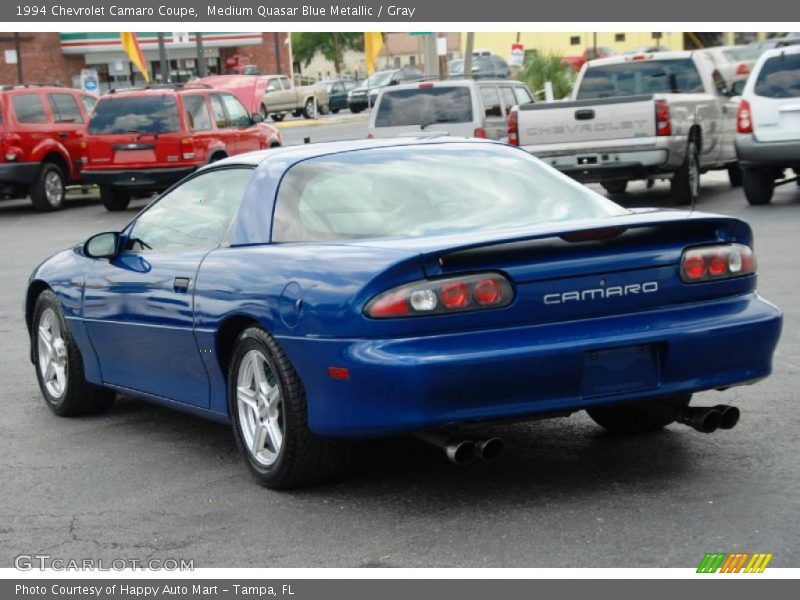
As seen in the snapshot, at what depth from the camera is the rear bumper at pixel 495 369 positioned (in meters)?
5.18

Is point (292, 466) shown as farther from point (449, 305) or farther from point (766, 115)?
point (766, 115)

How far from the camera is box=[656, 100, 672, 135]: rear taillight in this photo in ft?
56.9

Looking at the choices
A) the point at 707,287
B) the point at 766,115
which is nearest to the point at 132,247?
the point at 707,287

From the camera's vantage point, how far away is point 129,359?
7.02 metres

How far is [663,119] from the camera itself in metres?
17.3

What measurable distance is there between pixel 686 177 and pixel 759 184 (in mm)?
880

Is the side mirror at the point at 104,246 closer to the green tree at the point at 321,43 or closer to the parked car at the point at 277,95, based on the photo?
the parked car at the point at 277,95

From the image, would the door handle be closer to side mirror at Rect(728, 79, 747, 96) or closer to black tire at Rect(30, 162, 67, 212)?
side mirror at Rect(728, 79, 747, 96)

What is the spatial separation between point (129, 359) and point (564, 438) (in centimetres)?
208

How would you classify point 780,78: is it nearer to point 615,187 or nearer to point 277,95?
point 615,187

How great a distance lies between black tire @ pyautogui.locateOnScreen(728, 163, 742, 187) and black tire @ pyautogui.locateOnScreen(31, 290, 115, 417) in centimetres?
1435

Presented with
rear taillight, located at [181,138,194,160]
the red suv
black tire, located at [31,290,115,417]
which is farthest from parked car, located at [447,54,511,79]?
black tire, located at [31,290,115,417]

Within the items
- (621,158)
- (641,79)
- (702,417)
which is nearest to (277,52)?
(641,79)

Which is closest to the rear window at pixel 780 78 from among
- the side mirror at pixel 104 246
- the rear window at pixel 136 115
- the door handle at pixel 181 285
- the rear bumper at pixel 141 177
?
the rear bumper at pixel 141 177
